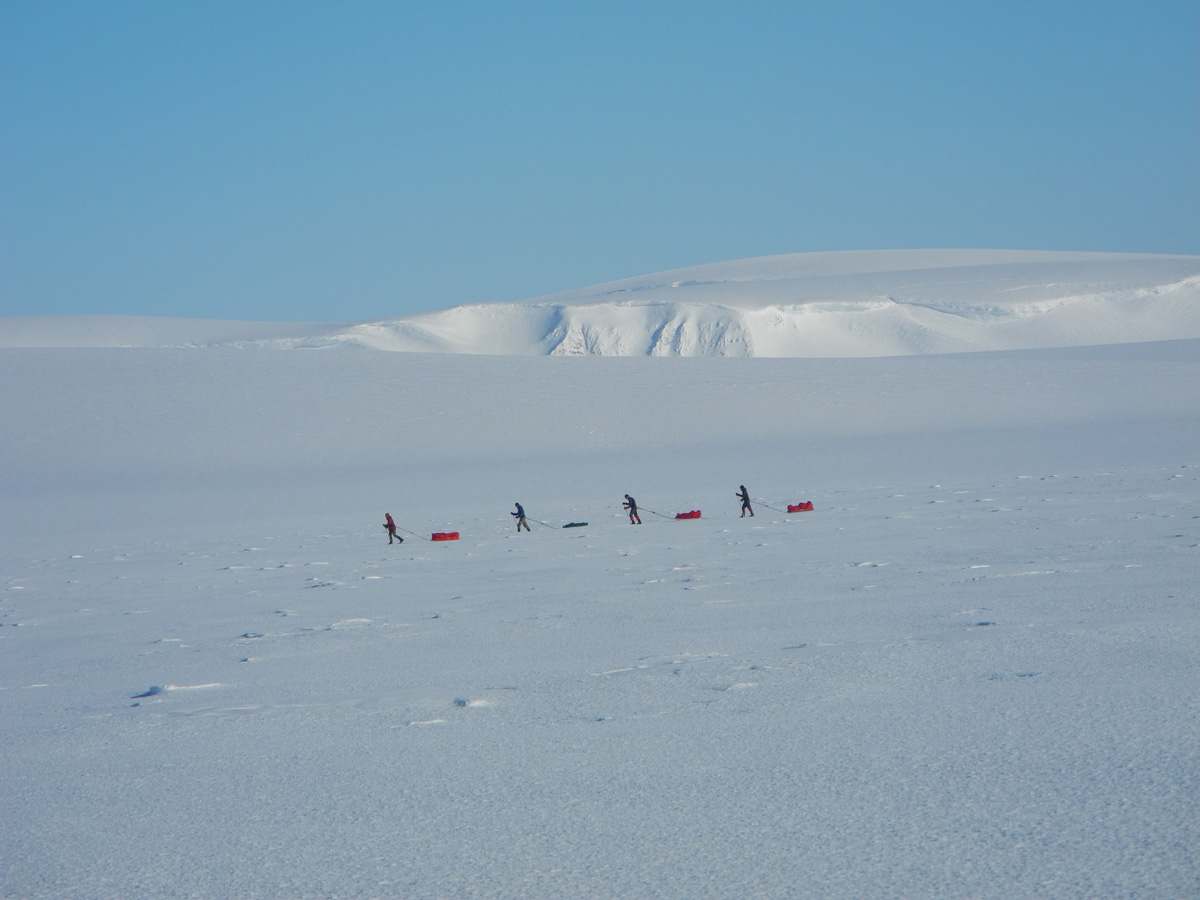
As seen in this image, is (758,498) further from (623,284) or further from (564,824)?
(623,284)

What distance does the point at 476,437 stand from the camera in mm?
25609

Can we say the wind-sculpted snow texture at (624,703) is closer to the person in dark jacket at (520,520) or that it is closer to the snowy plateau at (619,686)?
the snowy plateau at (619,686)

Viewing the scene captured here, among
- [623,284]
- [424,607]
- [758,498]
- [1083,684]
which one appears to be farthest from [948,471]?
[623,284]

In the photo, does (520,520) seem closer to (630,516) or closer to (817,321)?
(630,516)

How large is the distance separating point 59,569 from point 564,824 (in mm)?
10450

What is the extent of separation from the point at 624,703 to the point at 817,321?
213 feet

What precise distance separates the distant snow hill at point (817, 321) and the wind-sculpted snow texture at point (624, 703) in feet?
153

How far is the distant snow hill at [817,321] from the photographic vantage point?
200 feet

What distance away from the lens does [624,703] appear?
15.8 feet

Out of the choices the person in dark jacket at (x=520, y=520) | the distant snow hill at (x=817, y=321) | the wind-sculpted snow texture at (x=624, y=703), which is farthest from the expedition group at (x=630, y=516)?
the distant snow hill at (x=817, y=321)

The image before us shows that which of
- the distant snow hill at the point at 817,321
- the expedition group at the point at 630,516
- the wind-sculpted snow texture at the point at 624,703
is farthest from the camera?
the distant snow hill at the point at 817,321

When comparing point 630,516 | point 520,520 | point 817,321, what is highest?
point 817,321

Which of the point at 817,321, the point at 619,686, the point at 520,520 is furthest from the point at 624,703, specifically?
the point at 817,321

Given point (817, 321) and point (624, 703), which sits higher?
point (817, 321)
